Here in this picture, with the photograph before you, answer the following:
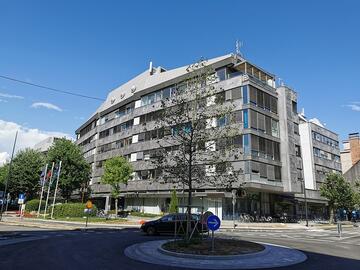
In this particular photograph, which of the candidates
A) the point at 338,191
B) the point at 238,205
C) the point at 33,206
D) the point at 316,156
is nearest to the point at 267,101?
the point at 238,205

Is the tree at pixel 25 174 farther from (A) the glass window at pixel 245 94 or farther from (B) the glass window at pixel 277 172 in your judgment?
(B) the glass window at pixel 277 172

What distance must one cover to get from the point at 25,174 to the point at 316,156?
52223 mm

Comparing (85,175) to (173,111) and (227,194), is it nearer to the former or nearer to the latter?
(227,194)

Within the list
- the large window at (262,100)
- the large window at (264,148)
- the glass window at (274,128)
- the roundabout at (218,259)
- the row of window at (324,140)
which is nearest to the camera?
the roundabout at (218,259)

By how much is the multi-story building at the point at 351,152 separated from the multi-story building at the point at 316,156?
12.2 metres

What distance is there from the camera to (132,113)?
5675cm

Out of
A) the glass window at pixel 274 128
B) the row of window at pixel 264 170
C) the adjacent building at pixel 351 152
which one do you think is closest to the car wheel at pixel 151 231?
the row of window at pixel 264 170

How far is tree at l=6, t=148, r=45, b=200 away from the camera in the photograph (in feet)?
189

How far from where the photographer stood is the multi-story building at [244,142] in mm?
39000

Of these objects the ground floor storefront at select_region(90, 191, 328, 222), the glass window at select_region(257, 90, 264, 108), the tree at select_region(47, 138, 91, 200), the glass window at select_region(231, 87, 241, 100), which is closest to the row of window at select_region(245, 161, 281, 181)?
the ground floor storefront at select_region(90, 191, 328, 222)

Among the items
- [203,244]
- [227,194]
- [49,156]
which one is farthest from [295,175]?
[49,156]

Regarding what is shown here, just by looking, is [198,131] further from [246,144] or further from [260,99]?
[260,99]

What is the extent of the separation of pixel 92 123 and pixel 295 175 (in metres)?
46.3

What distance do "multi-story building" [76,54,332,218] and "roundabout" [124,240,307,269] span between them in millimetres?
17577
